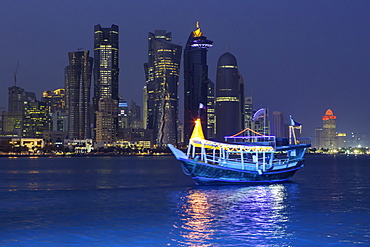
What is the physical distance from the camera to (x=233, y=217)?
4991 centimetres

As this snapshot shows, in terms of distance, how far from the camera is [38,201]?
65.8 meters

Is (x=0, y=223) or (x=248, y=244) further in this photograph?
(x=0, y=223)

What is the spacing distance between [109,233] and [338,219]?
22192 millimetres

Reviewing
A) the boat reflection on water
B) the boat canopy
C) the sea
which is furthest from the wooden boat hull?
the boat canopy

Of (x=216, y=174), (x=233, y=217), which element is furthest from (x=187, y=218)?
(x=216, y=174)

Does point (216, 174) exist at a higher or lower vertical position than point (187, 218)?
higher

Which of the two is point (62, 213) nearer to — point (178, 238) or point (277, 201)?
point (178, 238)

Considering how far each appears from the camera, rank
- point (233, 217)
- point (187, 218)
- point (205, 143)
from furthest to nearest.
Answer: point (205, 143) < point (233, 217) < point (187, 218)

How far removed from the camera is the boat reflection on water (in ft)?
128

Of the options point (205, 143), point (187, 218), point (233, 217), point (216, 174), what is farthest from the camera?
point (216, 174)

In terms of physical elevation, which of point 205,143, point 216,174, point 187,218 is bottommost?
point 187,218

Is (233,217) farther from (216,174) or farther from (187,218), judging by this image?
(216,174)

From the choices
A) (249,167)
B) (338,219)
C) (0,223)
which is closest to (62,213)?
(0,223)

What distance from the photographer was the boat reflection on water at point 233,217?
128 ft
